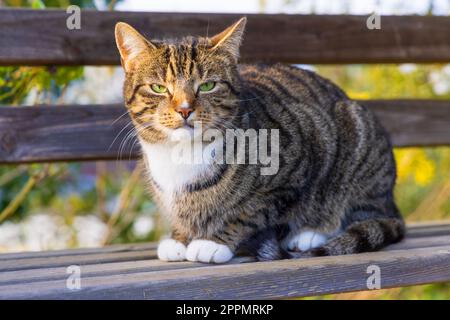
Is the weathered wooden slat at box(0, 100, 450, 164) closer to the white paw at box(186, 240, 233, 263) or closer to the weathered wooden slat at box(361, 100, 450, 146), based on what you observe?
the weathered wooden slat at box(361, 100, 450, 146)

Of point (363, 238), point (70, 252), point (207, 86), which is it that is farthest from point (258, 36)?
point (70, 252)

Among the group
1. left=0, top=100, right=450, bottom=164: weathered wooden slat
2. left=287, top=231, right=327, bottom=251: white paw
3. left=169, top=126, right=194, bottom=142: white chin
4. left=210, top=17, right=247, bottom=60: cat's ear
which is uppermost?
left=210, top=17, right=247, bottom=60: cat's ear

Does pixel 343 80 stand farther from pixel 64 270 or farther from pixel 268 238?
pixel 64 270

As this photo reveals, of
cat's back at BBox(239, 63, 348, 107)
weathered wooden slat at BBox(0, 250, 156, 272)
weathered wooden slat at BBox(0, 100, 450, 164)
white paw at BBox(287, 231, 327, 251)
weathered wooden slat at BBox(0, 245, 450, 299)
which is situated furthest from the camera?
weathered wooden slat at BBox(0, 100, 450, 164)

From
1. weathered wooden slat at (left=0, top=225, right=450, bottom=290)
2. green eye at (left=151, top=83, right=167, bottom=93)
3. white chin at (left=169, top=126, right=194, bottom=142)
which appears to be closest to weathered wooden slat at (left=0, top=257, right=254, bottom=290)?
weathered wooden slat at (left=0, top=225, right=450, bottom=290)

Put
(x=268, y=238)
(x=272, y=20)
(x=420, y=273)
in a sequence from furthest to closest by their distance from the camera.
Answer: (x=272, y=20) → (x=268, y=238) → (x=420, y=273)

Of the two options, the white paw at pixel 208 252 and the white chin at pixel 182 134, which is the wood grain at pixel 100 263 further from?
the white chin at pixel 182 134

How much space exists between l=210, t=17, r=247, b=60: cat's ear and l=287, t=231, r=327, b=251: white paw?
63 centimetres

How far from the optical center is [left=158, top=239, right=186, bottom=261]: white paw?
1836mm

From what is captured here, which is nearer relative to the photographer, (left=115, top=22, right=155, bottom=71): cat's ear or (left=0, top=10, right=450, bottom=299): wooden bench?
(left=0, top=10, right=450, bottom=299): wooden bench

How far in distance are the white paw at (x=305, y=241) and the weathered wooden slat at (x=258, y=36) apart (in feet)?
2.83

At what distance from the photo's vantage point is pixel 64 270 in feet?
5.43
